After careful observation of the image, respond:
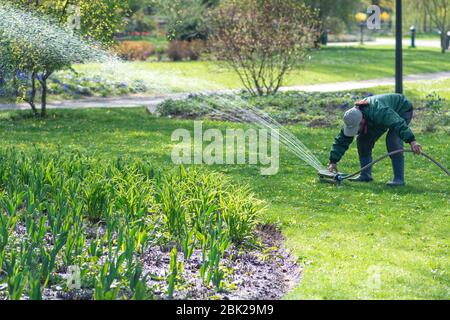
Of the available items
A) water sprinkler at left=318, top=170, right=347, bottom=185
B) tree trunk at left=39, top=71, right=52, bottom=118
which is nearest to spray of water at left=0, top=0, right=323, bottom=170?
tree trunk at left=39, top=71, right=52, bottom=118

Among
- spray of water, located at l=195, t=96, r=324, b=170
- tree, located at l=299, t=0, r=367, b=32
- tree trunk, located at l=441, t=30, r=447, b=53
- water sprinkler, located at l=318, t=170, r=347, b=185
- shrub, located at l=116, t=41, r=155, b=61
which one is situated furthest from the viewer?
tree trunk, located at l=441, t=30, r=447, b=53

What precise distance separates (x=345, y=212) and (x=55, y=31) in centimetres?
760

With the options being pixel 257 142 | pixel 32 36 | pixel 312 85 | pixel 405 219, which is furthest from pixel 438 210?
Result: pixel 312 85

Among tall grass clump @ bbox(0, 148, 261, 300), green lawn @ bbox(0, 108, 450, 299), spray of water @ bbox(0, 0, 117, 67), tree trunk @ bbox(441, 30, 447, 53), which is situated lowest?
tree trunk @ bbox(441, 30, 447, 53)

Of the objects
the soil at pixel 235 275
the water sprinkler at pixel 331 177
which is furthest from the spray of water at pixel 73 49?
the soil at pixel 235 275

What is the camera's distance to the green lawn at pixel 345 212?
19.3ft

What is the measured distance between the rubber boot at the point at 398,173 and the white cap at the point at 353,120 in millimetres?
704

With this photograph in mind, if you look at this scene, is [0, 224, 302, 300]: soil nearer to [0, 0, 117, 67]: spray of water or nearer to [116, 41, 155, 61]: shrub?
[0, 0, 117, 67]: spray of water

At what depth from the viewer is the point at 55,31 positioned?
46.0 feet

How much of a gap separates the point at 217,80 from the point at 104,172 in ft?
51.4

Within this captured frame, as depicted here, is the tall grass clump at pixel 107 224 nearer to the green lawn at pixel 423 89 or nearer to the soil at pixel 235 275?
the soil at pixel 235 275

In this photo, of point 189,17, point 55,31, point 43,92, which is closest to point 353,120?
point 55,31

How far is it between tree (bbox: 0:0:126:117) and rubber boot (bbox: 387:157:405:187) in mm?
6436

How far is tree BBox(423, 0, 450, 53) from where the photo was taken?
36.8m
